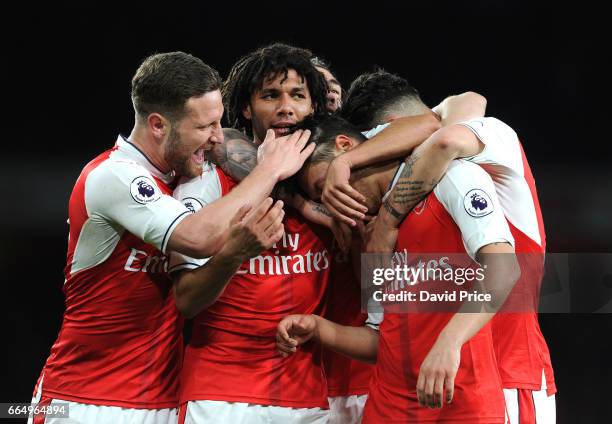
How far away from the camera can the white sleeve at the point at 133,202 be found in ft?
8.13

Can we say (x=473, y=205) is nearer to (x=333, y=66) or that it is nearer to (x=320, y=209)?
(x=320, y=209)

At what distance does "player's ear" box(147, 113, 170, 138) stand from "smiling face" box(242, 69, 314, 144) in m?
0.41

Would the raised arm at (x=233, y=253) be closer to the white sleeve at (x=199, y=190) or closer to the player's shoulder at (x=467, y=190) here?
the white sleeve at (x=199, y=190)

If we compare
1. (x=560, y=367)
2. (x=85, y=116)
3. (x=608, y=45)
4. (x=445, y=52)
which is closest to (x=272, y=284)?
(x=560, y=367)

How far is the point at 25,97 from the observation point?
18.1 feet

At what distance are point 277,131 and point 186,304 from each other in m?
0.77

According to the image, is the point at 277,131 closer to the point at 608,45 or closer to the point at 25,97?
the point at 25,97

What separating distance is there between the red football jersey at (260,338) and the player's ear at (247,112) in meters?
0.51

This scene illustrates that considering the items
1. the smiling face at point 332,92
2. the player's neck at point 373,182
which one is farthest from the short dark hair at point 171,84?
the smiling face at point 332,92

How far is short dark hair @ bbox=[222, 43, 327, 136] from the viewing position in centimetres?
298

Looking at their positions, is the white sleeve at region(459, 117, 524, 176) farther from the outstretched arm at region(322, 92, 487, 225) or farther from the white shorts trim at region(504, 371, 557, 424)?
the white shorts trim at region(504, 371, 557, 424)

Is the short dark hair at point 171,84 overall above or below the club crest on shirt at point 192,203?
above

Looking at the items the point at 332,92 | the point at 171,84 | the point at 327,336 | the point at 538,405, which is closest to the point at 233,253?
the point at 327,336

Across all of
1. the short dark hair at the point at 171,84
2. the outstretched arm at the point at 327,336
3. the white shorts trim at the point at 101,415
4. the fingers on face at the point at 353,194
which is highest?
the short dark hair at the point at 171,84
